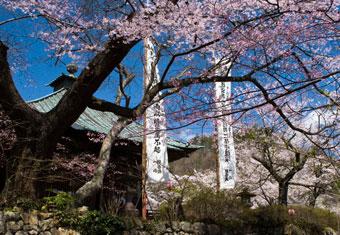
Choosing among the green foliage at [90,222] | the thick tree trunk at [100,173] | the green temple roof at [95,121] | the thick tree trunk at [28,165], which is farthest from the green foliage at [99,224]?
the green temple roof at [95,121]

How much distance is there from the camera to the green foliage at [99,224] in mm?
7270

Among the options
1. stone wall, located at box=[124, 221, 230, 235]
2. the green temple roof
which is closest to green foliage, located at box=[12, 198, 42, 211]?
stone wall, located at box=[124, 221, 230, 235]

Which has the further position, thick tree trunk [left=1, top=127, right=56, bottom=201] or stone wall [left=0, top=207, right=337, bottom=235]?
thick tree trunk [left=1, top=127, right=56, bottom=201]

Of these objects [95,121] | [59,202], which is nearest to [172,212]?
[59,202]

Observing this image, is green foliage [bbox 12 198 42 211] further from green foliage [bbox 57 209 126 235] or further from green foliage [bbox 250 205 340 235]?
green foliage [bbox 250 205 340 235]

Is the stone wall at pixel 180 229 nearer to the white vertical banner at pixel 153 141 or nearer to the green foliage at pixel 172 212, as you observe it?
the green foliage at pixel 172 212

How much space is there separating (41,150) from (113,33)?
2.36m

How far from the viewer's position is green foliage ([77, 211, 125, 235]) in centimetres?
727

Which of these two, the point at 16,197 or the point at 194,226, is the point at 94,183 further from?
the point at 194,226

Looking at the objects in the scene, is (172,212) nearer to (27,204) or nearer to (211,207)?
(211,207)

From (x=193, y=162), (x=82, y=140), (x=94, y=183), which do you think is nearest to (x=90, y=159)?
(x=82, y=140)

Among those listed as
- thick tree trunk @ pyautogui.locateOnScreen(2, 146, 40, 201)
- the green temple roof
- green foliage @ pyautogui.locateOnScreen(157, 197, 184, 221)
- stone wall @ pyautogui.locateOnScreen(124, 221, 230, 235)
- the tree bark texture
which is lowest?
stone wall @ pyautogui.locateOnScreen(124, 221, 230, 235)

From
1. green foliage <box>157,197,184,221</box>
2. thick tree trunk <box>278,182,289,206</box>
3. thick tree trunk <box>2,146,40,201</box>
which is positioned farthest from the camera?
thick tree trunk <box>278,182,289,206</box>

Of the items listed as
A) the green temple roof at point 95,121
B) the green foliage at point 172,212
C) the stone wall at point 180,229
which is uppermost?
the green temple roof at point 95,121
